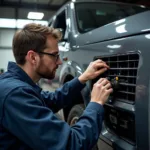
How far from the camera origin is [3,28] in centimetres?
1547

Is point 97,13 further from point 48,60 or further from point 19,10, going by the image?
point 19,10

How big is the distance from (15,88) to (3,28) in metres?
14.9

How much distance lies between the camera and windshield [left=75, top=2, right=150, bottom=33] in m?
2.94

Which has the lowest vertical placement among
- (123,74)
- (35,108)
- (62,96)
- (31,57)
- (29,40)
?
(62,96)

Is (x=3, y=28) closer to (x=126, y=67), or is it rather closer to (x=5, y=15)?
(x=5, y=15)

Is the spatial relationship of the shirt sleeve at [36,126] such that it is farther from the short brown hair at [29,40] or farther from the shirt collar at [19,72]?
the short brown hair at [29,40]

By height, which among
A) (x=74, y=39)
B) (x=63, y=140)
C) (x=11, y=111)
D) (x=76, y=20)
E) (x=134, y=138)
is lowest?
(x=134, y=138)

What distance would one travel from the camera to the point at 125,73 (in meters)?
1.66

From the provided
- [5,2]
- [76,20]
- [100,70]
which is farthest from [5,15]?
[100,70]

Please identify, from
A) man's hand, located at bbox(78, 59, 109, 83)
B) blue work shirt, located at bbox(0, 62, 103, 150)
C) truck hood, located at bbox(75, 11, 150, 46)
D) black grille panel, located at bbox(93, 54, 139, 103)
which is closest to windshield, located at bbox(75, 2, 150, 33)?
truck hood, located at bbox(75, 11, 150, 46)

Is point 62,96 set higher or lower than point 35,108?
lower

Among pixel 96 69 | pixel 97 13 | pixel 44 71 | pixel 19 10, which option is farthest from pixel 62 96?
pixel 19 10

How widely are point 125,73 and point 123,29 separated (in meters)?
0.28

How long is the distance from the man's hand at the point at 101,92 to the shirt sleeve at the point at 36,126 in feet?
0.81
